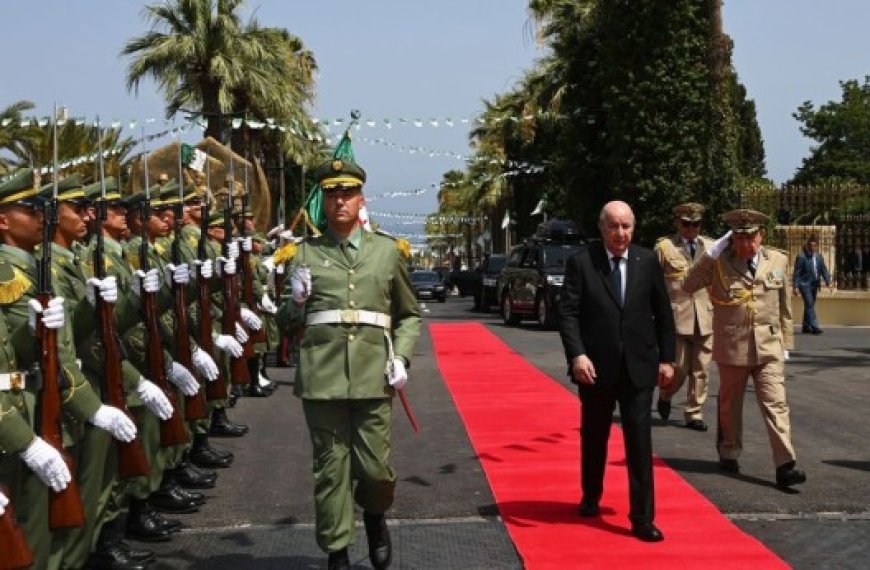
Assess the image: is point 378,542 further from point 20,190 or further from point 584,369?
point 20,190

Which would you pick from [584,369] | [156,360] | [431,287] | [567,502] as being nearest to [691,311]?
[567,502]

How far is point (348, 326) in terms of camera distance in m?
5.90

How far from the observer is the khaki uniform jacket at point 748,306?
8328 millimetres

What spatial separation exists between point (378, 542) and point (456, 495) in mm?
1943

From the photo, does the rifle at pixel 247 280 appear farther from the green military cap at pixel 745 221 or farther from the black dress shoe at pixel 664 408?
the green military cap at pixel 745 221

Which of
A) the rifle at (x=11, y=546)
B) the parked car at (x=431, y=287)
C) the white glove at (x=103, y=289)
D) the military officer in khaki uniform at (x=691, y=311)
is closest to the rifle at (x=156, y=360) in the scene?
the white glove at (x=103, y=289)

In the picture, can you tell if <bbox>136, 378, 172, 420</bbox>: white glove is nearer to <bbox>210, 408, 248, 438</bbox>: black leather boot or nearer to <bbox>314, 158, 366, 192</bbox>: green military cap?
<bbox>314, 158, 366, 192</bbox>: green military cap

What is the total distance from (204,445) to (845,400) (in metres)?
6.90

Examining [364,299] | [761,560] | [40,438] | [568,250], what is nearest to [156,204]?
[364,299]

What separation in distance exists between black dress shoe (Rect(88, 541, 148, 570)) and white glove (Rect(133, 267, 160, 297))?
131 centimetres

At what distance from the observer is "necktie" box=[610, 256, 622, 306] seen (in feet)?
22.9

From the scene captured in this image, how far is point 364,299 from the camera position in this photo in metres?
5.94

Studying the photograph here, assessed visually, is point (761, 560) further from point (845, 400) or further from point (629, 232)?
point (845, 400)

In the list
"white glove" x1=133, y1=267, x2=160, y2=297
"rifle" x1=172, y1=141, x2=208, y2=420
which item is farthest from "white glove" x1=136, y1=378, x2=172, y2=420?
"rifle" x1=172, y1=141, x2=208, y2=420
